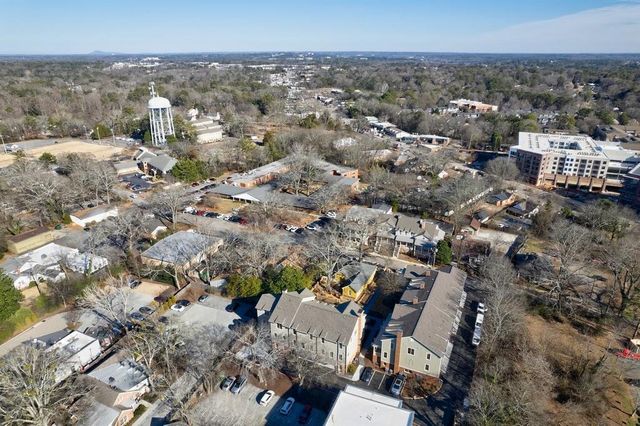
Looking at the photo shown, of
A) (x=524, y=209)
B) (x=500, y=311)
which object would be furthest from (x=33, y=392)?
(x=524, y=209)

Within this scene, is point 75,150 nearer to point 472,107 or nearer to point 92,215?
point 92,215

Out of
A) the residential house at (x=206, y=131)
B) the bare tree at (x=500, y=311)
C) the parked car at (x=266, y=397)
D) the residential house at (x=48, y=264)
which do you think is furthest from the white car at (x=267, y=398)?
the residential house at (x=206, y=131)

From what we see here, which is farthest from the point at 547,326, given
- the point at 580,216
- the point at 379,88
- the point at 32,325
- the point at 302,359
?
the point at 379,88

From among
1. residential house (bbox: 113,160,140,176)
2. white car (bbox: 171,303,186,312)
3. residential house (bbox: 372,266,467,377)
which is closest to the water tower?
→ residential house (bbox: 113,160,140,176)

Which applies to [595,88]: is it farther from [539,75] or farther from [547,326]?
[547,326]

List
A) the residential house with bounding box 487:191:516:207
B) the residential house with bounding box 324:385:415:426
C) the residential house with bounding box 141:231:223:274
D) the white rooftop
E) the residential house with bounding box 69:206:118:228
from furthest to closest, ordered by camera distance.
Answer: the white rooftop
the residential house with bounding box 487:191:516:207
the residential house with bounding box 69:206:118:228
the residential house with bounding box 141:231:223:274
the residential house with bounding box 324:385:415:426

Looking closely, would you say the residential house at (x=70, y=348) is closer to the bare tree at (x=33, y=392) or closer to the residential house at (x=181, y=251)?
the bare tree at (x=33, y=392)

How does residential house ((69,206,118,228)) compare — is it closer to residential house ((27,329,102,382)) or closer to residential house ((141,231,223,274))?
residential house ((141,231,223,274))
